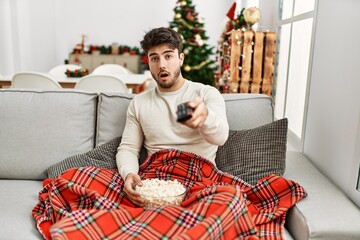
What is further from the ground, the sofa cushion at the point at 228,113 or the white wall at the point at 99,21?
the white wall at the point at 99,21

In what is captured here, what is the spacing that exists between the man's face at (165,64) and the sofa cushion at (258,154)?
0.38m

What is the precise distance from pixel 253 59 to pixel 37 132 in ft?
5.04

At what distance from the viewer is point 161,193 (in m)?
1.14

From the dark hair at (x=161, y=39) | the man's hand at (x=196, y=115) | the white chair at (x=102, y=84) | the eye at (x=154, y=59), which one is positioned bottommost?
the white chair at (x=102, y=84)

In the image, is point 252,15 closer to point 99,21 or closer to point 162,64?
point 162,64

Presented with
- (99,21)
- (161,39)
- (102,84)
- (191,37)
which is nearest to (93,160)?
(161,39)

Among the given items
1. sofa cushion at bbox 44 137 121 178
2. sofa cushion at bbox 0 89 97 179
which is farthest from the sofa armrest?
sofa cushion at bbox 0 89 97 179

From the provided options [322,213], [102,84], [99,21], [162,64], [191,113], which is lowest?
[322,213]

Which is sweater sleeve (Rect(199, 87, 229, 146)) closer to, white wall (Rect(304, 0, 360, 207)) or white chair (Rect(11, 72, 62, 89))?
white wall (Rect(304, 0, 360, 207))

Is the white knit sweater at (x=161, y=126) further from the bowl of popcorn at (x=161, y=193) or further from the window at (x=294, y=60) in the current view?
the window at (x=294, y=60)

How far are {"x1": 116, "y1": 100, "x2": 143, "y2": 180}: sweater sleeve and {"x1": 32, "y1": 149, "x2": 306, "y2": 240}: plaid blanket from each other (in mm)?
65

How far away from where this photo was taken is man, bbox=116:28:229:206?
1458mm

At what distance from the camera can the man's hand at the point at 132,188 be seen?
1.19 metres

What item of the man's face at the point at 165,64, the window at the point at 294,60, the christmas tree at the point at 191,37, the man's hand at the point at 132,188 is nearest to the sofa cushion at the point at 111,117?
the man's face at the point at 165,64
